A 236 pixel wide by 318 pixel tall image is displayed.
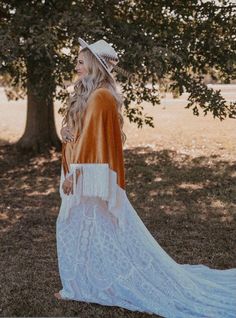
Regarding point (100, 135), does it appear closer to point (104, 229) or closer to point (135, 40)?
point (104, 229)

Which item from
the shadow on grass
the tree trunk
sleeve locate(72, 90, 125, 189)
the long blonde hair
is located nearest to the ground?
the shadow on grass

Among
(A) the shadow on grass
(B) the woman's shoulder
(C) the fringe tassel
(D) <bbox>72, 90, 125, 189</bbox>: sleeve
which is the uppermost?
(B) the woman's shoulder

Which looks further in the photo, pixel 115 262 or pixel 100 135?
pixel 115 262

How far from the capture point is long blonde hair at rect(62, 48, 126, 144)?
4324mm

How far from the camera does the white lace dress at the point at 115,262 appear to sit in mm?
4520

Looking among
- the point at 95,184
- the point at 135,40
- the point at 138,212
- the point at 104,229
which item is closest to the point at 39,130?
the point at 138,212

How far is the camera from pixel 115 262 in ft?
15.0

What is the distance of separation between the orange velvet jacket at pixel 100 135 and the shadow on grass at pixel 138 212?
1.29 m

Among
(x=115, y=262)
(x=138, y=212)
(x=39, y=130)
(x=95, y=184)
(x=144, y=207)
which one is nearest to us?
(x=95, y=184)

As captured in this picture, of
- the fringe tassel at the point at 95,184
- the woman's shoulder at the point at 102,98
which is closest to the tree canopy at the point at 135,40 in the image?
the woman's shoulder at the point at 102,98

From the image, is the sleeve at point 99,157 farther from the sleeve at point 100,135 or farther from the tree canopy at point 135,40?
the tree canopy at point 135,40

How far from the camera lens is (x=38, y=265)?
5.88m

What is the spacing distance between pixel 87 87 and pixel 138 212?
409cm

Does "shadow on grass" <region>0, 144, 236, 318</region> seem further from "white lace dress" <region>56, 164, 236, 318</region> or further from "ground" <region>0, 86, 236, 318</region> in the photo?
"white lace dress" <region>56, 164, 236, 318</region>
